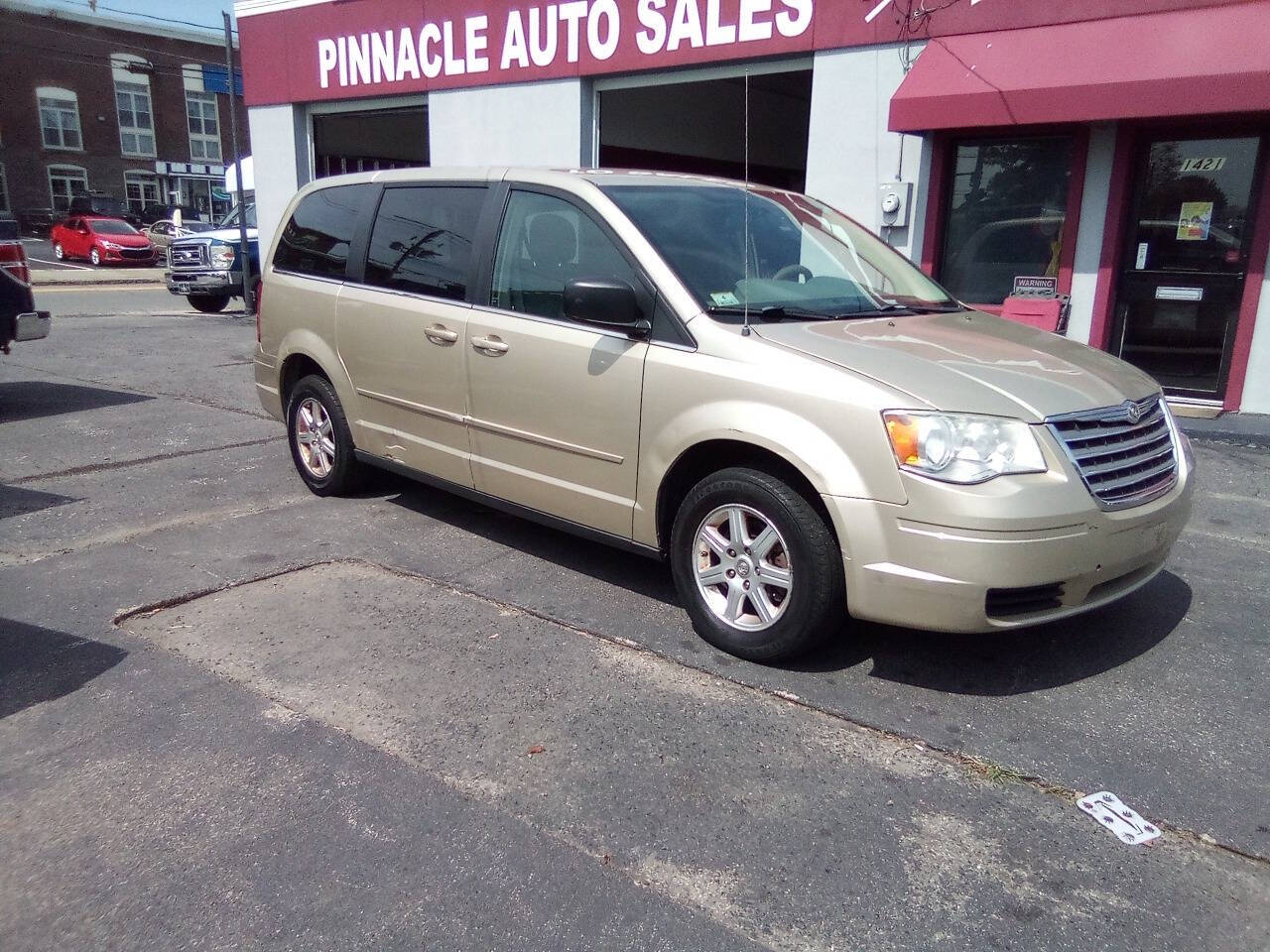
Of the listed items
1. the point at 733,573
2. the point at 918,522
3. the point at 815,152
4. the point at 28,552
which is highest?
the point at 815,152

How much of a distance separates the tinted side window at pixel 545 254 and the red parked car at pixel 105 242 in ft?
108

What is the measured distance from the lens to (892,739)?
133 inches

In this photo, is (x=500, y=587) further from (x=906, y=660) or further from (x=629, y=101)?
(x=629, y=101)

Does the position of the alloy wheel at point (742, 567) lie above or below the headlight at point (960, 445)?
below

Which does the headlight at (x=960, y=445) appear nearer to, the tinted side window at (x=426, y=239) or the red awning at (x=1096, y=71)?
the tinted side window at (x=426, y=239)

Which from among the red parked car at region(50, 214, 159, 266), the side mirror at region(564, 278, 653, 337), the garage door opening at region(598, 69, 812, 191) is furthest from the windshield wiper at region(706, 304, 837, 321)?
the red parked car at region(50, 214, 159, 266)

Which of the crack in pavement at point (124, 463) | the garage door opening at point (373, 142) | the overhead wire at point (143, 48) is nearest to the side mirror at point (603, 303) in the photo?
the crack in pavement at point (124, 463)

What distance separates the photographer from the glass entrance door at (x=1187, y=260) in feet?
28.0

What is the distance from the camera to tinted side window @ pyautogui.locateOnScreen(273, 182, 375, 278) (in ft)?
18.7

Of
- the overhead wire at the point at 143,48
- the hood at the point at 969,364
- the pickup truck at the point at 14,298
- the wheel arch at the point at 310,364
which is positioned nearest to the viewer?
the hood at the point at 969,364

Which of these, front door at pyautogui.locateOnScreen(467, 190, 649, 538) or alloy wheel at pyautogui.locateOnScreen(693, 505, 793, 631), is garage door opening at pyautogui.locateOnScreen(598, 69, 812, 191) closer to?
front door at pyautogui.locateOnScreen(467, 190, 649, 538)

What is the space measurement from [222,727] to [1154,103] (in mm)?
7951

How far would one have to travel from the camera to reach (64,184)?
162 ft

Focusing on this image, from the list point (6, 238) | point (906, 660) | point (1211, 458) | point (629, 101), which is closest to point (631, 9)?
point (629, 101)
